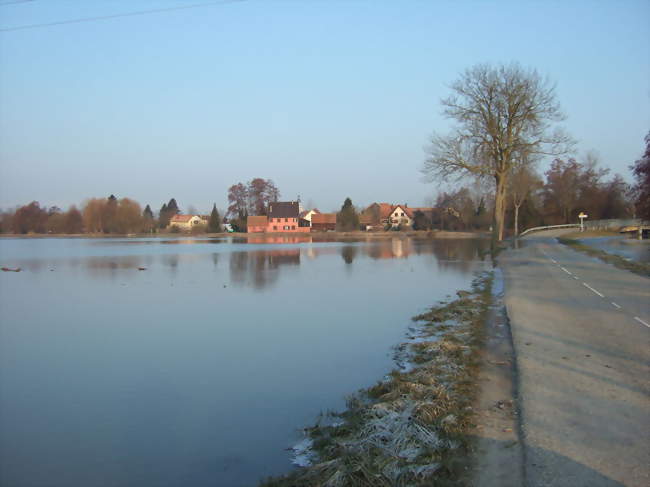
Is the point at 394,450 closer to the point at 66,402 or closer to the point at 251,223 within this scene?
the point at 66,402

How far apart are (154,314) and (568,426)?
13.4 meters

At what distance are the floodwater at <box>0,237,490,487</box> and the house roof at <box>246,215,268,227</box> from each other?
84.8 metres

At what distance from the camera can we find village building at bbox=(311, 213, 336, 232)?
117 m

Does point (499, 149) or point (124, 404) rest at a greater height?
point (499, 149)

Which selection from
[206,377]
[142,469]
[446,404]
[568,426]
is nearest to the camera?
[568,426]

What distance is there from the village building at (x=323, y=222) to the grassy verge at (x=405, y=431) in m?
107

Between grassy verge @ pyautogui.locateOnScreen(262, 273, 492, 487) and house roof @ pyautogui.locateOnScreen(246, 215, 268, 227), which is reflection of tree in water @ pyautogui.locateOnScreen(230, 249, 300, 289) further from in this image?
house roof @ pyautogui.locateOnScreen(246, 215, 268, 227)

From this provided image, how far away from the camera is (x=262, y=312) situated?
53.9ft

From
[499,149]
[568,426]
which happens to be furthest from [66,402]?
[499,149]

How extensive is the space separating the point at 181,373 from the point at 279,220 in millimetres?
99818

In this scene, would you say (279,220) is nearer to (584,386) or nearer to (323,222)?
(323,222)

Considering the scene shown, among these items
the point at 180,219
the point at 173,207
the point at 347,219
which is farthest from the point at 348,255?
the point at 173,207

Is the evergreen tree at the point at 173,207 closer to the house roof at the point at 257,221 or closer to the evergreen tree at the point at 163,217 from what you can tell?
the evergreen tree at the point at 163,217

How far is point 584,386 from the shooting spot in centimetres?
692
